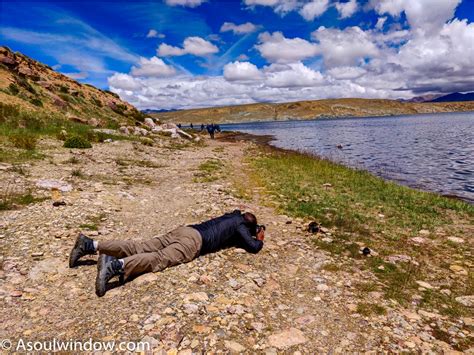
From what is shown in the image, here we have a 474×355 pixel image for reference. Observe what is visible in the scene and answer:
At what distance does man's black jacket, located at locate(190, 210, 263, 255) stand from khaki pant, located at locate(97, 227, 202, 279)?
0.80ft

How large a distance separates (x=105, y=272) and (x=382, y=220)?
31.3 ft

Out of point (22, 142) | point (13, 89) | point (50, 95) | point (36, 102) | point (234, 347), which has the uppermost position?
point (13, 89)

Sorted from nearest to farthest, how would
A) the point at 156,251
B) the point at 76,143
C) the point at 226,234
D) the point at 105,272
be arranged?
the point at 105,272, the point at 156,251, the point at 226,234, the point at 76,143

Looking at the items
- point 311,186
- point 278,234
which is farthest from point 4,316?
point 311,186

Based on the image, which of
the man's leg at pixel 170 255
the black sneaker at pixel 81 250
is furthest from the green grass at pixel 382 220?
the black sneaker at pixel 81 250

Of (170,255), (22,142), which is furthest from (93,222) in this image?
(22,142)

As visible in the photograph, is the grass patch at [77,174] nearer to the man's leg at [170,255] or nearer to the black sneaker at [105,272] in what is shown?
the man's leg at [170,255]

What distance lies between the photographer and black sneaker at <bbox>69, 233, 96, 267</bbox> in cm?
690

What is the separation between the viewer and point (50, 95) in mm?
37656

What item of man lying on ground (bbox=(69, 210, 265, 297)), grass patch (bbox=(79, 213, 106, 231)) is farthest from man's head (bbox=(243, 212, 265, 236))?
grass patch (bbox=(79, 213, 106, 231))

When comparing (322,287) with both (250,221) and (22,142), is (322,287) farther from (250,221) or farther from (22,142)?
(22,142)

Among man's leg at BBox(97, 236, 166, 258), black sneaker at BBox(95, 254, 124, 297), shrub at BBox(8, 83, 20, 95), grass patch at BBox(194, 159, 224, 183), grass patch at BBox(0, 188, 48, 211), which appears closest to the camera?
black sneaker at BBox(95, 254, 124, 297)

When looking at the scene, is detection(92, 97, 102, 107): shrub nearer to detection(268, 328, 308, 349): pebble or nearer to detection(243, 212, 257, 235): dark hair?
detection(243, 212, 257, 235): dark hair

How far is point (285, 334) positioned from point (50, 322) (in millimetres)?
3950
